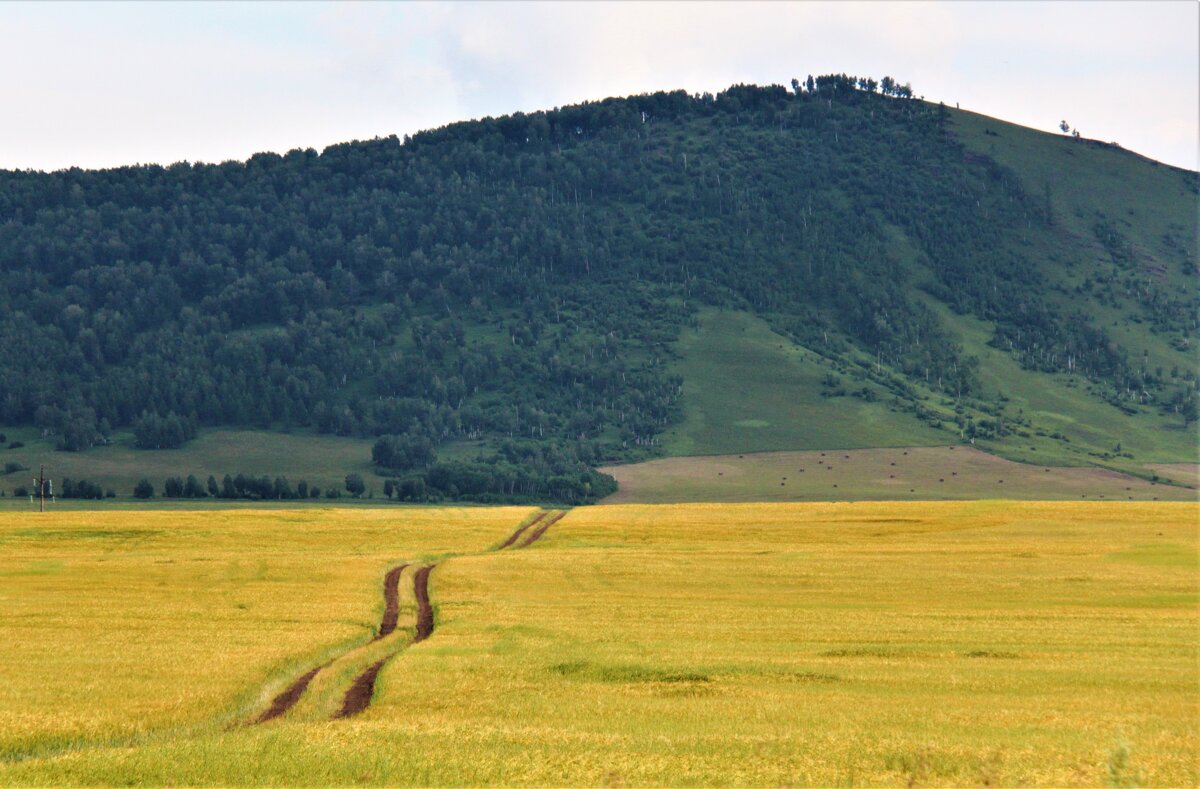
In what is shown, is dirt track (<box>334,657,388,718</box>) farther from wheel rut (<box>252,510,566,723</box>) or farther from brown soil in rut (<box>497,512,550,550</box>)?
brown soil in rut (<box>497,512,550,550</box>)

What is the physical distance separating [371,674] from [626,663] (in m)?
9.02

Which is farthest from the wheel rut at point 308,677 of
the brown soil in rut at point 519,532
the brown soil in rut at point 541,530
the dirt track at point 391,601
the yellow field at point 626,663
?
the brown soil in rut at point 541,530

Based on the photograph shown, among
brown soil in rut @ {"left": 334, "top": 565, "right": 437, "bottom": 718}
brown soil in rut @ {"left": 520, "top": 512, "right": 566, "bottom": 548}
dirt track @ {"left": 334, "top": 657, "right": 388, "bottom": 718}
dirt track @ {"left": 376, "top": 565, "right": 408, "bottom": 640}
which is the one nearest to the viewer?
dirt track @ {"left": 334, "top": 657, "right": 388, "bottom": 718}

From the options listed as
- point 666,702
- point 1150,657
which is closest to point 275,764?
point 666,702

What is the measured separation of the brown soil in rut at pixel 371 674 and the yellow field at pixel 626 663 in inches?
26.1

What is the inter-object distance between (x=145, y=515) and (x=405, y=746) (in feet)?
294

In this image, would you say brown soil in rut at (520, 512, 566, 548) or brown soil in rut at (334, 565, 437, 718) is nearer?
brown soil in rut at (334, 565, 437, 718)

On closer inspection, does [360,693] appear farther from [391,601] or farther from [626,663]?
[391,601]

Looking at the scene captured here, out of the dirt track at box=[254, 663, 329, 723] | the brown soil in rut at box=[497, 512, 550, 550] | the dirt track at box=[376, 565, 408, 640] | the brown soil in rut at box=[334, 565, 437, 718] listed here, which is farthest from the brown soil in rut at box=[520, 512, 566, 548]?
the dirt track at box=[254, 663, 329, 723]

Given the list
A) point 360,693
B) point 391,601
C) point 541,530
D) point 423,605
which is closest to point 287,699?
point 360,693

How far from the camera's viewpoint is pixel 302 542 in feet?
321

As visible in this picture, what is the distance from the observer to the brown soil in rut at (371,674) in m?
39.4

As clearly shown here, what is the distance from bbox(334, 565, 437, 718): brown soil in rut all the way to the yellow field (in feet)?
2.18

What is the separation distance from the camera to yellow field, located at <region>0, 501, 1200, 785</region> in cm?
3070
